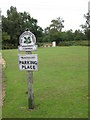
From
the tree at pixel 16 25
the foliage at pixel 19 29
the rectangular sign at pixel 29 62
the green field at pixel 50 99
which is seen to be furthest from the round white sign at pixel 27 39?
the tree at pixel 16 25

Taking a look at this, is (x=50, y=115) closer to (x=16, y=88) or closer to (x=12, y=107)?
Answer: (x=12, y=107)

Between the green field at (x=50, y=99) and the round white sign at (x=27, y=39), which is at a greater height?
the round white sign at (x=27, y=39)

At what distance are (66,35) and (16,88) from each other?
55.1 meters

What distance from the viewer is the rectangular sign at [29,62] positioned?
16.7 ft

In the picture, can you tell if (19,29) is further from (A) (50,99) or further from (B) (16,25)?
(A) (50,99)

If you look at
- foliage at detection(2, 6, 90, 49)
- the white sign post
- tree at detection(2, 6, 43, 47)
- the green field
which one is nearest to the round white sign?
the white sign post

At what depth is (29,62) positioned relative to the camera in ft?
16.9

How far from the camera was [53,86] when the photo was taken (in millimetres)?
7648

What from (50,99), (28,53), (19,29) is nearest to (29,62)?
(28,53)

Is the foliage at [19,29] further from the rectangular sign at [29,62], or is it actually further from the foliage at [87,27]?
the rectangular sign at [29,62]

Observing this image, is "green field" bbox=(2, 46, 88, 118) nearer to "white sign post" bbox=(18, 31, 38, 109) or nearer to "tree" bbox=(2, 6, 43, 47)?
"white sign post" bbox=(18, 31, 38, 109)

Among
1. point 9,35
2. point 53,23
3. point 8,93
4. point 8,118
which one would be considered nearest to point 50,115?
point 8,118

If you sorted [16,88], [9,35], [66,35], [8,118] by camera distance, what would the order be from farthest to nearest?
1. [66,35]
2. [9,35]
3. [16,88]
4. [8,118]

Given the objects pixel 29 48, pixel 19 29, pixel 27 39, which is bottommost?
pixel 29 48
